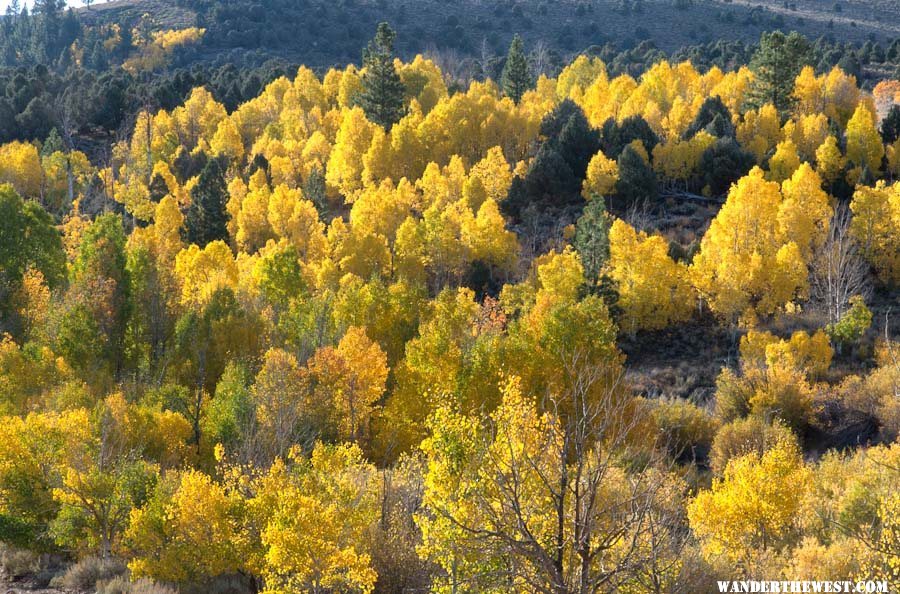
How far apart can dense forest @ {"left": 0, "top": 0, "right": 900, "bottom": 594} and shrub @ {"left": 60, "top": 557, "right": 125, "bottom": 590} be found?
0.14 meters

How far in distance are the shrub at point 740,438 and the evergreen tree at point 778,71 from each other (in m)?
54.3

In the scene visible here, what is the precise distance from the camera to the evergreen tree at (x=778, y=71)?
81500mm

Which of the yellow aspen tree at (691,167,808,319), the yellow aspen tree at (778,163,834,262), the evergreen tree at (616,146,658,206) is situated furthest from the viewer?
the evergreen tree at (616,146,658,206)

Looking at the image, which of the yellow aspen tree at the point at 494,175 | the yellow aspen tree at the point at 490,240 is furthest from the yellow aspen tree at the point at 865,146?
the yellow aspen tree at the point at 490,240

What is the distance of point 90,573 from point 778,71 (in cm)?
8342

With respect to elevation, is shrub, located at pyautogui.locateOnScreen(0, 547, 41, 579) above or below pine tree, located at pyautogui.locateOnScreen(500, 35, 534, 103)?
below

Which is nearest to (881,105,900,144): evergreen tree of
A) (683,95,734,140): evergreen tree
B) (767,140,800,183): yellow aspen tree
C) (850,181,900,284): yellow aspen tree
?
(767,140,800,183): yellow aspen tree

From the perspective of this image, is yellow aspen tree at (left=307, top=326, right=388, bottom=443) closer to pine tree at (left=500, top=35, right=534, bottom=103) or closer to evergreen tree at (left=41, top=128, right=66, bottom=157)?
evergreen tree at (left=41, top=128, right=66, bottom=157)

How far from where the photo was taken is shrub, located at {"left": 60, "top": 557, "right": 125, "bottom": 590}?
67.4 feet

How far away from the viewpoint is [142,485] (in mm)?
24938

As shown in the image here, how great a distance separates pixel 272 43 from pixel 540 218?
113m

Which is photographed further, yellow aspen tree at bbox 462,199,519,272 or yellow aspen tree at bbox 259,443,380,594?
yellow aspen tree at bbox 462,199,519,272

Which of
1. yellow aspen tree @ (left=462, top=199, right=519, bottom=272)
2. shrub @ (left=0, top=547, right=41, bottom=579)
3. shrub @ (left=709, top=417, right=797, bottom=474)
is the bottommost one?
shrub @ (left=709, top=417, right=797, bottom=474)

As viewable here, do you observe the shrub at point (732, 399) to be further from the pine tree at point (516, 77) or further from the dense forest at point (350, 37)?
the dense forest at point (350, 37)
